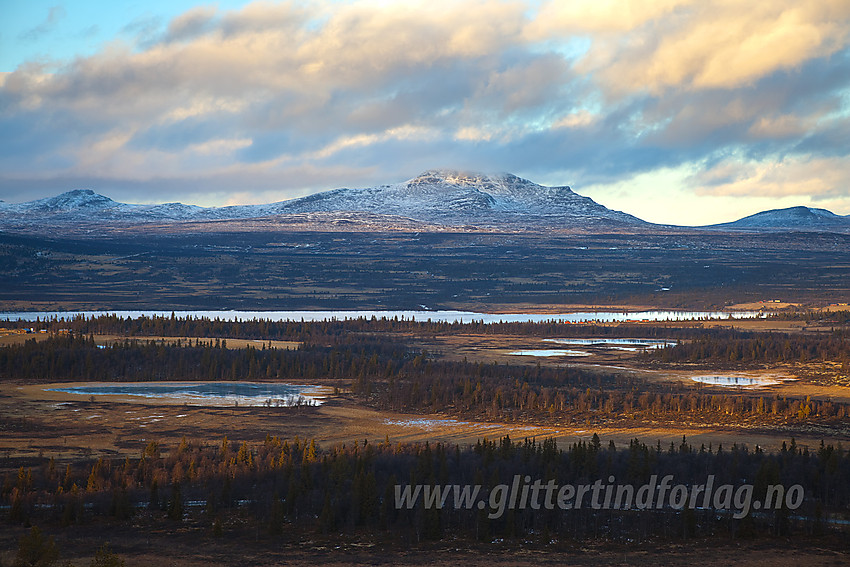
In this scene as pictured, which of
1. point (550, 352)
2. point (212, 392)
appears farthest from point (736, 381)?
point (212, 392)

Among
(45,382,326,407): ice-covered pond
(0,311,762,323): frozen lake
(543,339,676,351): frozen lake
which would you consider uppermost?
(0,311,762,323): frozen lake

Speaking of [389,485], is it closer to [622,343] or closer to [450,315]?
[622,343]

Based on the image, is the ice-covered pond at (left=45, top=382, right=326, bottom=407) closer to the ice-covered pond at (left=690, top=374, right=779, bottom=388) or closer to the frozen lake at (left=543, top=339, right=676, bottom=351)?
the ice-covered pond at (left=690, top=374, right=779, bottom=388)

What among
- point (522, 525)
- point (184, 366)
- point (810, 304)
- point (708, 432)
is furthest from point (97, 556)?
point (810, 304)

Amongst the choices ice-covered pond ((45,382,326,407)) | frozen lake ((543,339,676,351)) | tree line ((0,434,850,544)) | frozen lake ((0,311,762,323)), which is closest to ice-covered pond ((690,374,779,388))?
frozen lake ((543,339,676,351))

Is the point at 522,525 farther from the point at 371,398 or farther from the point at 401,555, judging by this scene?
the point at 371,398

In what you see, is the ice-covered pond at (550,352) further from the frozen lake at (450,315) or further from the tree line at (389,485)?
the tree line at (389,485)

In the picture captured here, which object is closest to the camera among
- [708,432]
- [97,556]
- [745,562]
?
[97,556]
